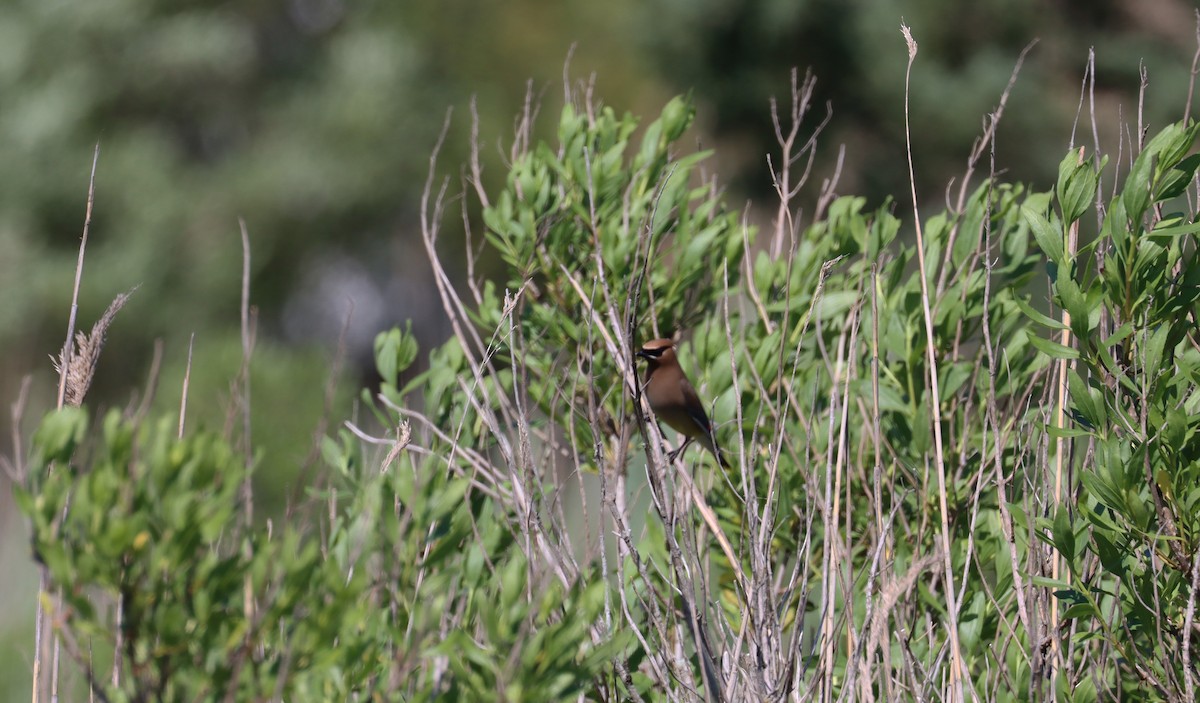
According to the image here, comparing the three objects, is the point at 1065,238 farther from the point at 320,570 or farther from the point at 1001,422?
the point at 320,570

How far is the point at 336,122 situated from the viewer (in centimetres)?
1852

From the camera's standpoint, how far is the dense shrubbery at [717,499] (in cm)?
188

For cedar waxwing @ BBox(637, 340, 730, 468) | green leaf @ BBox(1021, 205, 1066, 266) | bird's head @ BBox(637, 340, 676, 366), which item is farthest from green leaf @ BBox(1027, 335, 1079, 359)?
bird's head @ BBox(637, 340, 676, 366)

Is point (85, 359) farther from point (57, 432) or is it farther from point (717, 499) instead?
point (717, 499)

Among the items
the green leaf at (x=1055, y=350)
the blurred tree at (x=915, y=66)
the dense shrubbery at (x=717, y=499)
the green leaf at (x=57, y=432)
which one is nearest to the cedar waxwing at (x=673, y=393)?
the dense shrubbery at (x=717, y=499)

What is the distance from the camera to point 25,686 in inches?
287

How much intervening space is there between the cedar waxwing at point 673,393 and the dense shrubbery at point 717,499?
4.3 inches

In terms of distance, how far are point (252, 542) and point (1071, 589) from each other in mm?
1595

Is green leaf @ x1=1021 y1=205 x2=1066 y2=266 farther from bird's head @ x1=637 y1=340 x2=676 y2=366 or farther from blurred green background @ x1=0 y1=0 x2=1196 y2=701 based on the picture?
blurred green background @ x1=0 y1=0 x2=1196 y2=701

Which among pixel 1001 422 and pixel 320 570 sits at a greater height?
pixel 320 570

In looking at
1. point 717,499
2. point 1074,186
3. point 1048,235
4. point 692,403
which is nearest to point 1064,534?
point 1048,235

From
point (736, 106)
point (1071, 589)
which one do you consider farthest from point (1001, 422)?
point (736, 106)

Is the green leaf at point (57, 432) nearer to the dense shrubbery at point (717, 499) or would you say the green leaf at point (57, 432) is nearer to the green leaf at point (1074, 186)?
the dense shrubbery at point (717, 499)

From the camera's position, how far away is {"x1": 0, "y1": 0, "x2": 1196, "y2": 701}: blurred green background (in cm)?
1227
